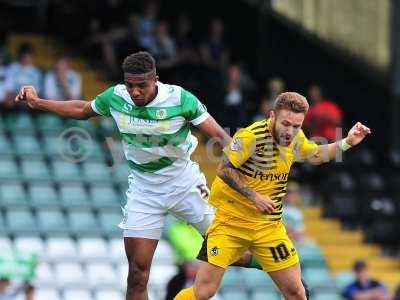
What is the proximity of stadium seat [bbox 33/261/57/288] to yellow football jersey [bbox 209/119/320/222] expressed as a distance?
5.81m

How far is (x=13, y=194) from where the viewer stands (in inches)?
685

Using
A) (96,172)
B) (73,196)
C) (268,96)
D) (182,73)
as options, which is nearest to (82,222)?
(73,196)

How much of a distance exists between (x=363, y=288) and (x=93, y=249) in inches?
132

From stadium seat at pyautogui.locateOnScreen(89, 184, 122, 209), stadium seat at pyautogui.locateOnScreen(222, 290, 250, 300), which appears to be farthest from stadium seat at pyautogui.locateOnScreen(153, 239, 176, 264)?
stadium seat at pyautogui.locateOnScreen(89, 184, 122, 209)

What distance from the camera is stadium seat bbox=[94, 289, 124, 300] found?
52.9 feet

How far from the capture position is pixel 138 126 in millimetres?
10586

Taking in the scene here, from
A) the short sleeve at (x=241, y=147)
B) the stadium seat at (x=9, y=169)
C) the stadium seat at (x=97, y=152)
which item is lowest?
the stadium seat at (x=97, y=152)

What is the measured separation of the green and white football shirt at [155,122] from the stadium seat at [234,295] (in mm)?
6132

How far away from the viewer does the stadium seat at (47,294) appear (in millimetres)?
15883

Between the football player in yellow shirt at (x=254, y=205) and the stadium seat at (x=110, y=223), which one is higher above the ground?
the football player in yellow shirt at (x=254, y=205)

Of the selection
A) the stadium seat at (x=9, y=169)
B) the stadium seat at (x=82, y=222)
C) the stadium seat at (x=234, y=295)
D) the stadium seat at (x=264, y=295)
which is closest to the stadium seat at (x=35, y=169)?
the stadium seat at (x=9, y=169)

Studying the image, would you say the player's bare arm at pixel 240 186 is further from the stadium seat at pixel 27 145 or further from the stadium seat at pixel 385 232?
the stadium seat at pixel 385 232

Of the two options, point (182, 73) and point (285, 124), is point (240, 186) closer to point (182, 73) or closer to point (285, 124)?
point (285, 124)

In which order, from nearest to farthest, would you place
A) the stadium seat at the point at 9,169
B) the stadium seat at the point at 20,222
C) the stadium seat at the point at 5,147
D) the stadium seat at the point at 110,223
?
the stadium seat at the point at 20,222, the stadium seat at the point at 110,223, the stadium seat at the point at 9,169, the stadium seat at the point at 5,147
